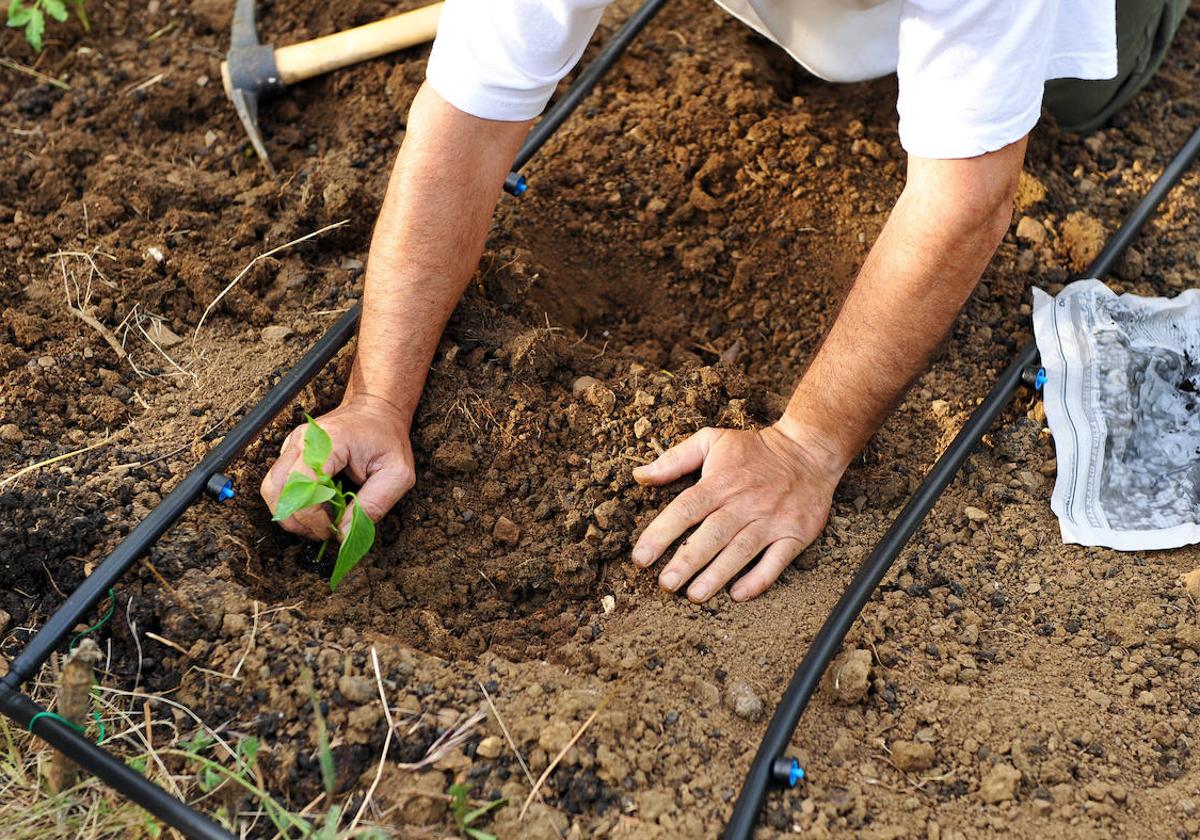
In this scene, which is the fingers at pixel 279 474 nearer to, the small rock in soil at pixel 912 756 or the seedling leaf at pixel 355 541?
the seedling leaf at pixel 355 541

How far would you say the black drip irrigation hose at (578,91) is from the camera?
98.3 inches

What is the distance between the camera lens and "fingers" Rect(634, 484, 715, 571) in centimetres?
192

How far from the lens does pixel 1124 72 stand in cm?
278

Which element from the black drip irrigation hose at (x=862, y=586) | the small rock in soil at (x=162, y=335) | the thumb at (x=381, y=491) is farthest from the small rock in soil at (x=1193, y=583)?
the small rock in soil at (x=162, y=335)

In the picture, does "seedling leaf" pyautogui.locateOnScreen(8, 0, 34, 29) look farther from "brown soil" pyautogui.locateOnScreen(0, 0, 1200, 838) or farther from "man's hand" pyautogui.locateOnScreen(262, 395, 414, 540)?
"man's hand" pyautogui.locateOnScreen(262, 395, 414, 540)

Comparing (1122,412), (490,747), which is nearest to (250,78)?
(490,747)

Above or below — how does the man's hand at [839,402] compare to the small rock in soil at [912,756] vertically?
above

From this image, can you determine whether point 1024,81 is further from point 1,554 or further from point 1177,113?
point 1,554

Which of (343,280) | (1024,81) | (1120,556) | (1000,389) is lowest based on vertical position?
(1120,556)

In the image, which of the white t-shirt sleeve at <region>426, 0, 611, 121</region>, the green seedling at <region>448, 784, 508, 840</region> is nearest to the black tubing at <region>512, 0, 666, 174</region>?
the white t-shirt sleeve at <region>426, 0, 611, 121</region>

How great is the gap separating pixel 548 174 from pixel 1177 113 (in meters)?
1.61

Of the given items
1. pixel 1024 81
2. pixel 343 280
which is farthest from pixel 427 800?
pixel 1024 81

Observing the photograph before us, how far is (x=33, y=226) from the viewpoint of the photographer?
246 cm

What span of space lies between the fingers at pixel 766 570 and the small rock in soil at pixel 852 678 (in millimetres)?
179
